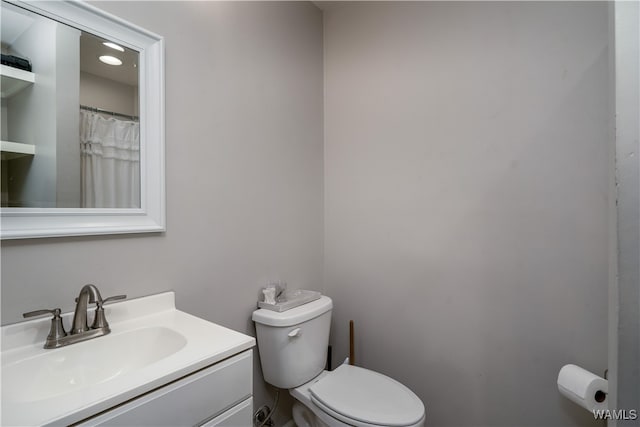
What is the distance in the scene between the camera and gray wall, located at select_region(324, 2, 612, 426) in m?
1.27

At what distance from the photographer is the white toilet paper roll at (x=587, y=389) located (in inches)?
42.6

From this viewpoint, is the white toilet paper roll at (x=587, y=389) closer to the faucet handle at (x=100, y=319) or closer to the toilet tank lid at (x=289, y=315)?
the toilet tank lid at (x=289, y=315)

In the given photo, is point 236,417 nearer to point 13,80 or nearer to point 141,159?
point 141,159

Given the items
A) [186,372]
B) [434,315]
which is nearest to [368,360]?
[434,315]

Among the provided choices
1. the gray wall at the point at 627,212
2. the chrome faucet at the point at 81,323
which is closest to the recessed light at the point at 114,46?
the chrome faucet at the point at 81,323

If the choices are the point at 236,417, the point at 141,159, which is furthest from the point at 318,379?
the point at 141,159

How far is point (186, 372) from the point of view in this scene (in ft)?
2.45

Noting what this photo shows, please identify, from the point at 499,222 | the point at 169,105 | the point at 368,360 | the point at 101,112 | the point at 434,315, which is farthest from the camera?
the point at 368,360

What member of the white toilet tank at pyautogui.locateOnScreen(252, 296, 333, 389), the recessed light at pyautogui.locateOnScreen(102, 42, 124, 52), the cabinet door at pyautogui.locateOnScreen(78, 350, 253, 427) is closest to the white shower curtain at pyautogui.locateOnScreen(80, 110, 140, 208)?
the recessed light at pyautogui.locateOnScreen(102, 42, 124, 52)

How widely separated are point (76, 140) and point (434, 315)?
1.67 metres

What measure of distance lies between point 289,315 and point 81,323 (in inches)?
29.8

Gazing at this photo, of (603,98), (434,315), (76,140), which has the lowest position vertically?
(434,315)

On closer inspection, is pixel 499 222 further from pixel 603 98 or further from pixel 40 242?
pixel 40 242

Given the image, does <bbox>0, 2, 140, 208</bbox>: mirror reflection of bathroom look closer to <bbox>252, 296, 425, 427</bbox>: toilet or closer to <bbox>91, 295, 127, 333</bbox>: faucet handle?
<bbox>91, 295, 127, 333</bbox>: faucet handle
